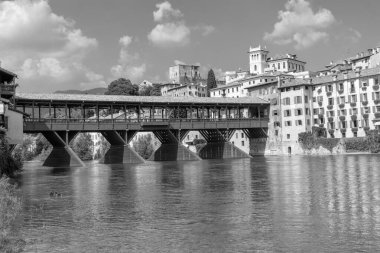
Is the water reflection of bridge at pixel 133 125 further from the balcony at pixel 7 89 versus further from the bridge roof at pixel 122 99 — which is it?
the balcony at pixel 7 89

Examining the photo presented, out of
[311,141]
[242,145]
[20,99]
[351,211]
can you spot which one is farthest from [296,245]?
[242,145]

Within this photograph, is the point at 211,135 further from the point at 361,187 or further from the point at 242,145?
the point at 361,187

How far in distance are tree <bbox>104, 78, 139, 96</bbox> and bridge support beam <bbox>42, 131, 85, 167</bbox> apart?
187 ft

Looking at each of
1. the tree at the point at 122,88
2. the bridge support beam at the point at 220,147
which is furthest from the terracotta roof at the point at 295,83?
the tree at the point at 122,88

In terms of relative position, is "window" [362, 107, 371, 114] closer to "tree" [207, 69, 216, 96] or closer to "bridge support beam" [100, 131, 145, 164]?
"bridge support beam" [100, 131, 145, 164]

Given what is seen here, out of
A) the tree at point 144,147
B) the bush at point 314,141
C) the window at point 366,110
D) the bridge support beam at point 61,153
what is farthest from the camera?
the tree at point 144,147

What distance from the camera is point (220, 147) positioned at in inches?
3027

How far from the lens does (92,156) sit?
10200 cm

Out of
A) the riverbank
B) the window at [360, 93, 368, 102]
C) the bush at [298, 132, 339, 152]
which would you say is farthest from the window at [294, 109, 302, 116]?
the riverbank

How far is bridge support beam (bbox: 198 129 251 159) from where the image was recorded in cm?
7612

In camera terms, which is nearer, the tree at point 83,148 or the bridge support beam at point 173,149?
the bridge support beam at point 173,149

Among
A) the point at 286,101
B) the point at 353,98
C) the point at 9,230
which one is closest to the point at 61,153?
the point at 286,101

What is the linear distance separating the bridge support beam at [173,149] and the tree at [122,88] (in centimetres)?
4777

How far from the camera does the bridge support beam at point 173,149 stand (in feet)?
228
